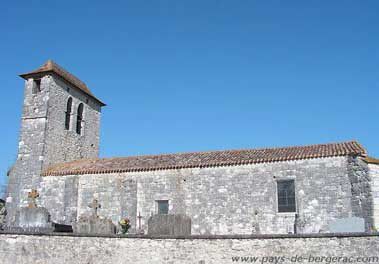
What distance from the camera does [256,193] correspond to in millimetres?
17750

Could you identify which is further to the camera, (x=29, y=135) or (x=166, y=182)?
(x=29, y=135)

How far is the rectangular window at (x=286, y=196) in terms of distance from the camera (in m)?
17.3

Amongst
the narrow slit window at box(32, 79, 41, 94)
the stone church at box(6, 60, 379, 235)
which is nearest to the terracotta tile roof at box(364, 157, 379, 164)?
the stone church at box(6, 60, 379, 235)

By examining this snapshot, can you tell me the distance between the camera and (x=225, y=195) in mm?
18141

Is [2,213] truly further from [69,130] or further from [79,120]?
[79,120]

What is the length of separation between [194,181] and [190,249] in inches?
277

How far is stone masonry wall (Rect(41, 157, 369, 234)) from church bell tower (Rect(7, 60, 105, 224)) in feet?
5.47

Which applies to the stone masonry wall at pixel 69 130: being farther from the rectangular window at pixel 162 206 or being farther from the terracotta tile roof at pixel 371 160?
the terracotta tile roof at pixel 371 160

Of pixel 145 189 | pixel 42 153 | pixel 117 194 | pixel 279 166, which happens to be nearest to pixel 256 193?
pixel 279 166

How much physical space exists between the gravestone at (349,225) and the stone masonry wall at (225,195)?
12.6ft

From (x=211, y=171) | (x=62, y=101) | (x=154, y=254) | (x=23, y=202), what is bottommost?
(x=154, y=254)

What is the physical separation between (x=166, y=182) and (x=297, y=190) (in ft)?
19.3

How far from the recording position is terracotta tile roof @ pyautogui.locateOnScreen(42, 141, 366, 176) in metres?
Answer: 17.5

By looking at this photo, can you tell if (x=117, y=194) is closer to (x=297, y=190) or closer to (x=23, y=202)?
(x=23, y=202)
